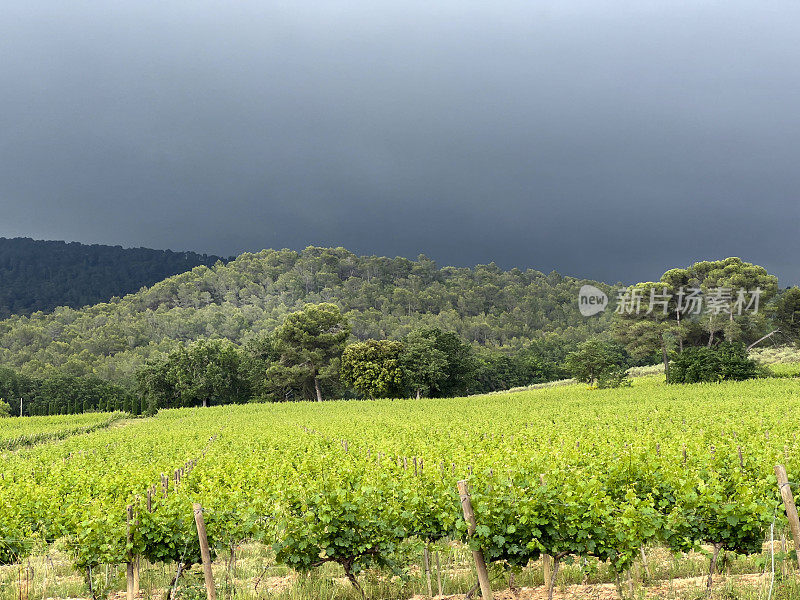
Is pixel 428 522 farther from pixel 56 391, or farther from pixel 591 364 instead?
pixel 56 391

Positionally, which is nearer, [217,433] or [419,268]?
[217,433]

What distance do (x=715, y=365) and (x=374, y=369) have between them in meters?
30.1

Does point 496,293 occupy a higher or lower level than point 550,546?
higher

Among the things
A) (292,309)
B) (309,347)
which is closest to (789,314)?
(309,347)

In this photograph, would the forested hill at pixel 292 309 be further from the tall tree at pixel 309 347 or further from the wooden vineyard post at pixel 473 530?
the wooden vineyard post at pixel 473 530

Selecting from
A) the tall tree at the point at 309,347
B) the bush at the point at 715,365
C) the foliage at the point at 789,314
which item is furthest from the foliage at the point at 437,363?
the foliage at the point at 789,314

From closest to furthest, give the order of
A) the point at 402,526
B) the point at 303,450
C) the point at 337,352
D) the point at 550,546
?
1. the point at 550,546
2. the point at 402,526
3. the point at 303,450
4. the point at 337,352

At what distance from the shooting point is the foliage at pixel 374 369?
55531 millimetres

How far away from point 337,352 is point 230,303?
8319cm

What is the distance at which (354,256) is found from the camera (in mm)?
172750

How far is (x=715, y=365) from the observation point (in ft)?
138

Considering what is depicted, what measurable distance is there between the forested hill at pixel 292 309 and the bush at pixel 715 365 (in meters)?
64.9

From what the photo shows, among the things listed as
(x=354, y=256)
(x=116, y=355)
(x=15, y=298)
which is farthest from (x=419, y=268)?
(x=15, y=298)

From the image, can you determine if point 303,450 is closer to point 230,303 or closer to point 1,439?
point 1,439
